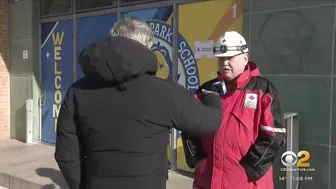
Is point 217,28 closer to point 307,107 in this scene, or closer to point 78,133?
point 307,107

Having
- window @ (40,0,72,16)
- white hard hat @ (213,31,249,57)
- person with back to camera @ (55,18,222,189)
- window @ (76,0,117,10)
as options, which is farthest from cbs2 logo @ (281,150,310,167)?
window @ (40,0,72,16)

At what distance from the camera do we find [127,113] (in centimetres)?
172

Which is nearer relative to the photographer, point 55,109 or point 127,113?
point 127,113

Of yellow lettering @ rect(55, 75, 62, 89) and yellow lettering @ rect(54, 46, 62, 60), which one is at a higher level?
yellow lettering @ rect(54, 46, 62, 60)

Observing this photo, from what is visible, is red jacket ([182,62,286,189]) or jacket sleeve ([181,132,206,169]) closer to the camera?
Result: red jacket ([182,62,286,189])

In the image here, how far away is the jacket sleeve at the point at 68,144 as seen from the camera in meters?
1.82

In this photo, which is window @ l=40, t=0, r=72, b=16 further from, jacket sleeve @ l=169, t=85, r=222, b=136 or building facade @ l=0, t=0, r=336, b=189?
jacket sleeve @ l=169, t=85, r=222, b=136

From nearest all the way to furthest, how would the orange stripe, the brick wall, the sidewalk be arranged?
the orange stripe → the sidewalk → the brick wall

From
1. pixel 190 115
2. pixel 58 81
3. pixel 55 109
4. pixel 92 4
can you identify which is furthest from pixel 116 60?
pixel 55 109

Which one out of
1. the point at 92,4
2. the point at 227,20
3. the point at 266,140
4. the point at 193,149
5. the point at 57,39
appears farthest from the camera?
the point at 57,39

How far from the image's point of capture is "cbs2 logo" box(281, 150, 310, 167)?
3777mm

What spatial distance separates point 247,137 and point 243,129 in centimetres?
6

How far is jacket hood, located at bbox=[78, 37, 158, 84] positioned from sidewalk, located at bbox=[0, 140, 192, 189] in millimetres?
3169

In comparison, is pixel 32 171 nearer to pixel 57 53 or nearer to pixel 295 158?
pixel 57 53
